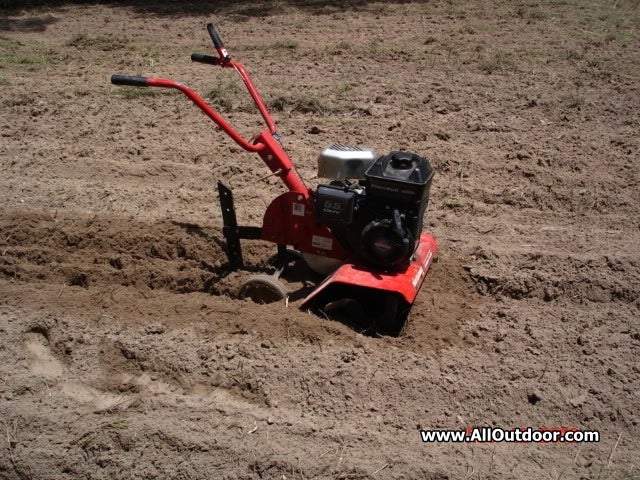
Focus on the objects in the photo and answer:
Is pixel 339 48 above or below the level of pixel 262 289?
above

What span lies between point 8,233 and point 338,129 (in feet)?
10.7

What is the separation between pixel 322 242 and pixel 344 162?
0.60 metres

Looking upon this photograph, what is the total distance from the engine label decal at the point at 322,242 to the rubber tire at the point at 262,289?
36 cm

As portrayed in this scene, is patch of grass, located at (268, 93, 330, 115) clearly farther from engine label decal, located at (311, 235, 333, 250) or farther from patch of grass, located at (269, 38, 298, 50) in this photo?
engine label decal, located at (311, 235, 333, 250)

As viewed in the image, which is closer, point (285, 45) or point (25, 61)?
point (25, 61)

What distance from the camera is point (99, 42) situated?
32.7 feet

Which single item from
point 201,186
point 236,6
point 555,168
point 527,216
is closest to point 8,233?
point 201,186

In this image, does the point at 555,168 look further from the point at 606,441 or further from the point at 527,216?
the point at 606,441

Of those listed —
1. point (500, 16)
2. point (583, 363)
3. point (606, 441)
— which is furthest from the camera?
point (500, 16)

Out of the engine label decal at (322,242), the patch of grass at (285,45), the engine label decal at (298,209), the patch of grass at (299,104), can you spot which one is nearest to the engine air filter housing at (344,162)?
the engine label decal at (298,209)

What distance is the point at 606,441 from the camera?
132 inches

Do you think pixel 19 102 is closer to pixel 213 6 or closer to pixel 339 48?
pixel 339 48

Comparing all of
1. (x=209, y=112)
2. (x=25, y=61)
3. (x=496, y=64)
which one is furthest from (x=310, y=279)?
(x=25, y=61)

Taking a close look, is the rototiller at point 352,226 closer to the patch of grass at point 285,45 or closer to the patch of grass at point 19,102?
the patch of grass at point 19,102
